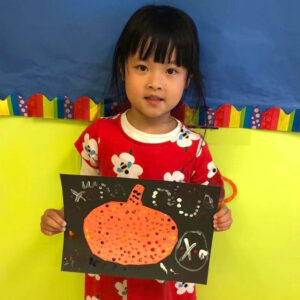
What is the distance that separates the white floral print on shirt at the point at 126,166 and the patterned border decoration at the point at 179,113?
0.45ft

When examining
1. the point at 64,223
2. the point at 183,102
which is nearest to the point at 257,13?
the point at 183,102

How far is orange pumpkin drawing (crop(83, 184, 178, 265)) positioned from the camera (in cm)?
72

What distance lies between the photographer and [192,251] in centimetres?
73

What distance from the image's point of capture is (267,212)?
0.91 m

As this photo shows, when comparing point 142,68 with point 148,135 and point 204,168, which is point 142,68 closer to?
point 148,135

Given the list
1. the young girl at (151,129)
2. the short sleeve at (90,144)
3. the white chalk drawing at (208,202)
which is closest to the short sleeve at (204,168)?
the young girl at (151,129)

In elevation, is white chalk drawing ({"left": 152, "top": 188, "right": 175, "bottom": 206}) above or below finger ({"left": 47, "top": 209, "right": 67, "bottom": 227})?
above

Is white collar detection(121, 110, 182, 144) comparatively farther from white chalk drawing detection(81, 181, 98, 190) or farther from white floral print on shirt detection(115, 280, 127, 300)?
white floral print on shirt detection(115, 280, 127, 300)

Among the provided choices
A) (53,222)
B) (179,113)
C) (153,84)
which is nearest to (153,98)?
(153,84)

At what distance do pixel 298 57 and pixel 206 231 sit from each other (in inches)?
17.1

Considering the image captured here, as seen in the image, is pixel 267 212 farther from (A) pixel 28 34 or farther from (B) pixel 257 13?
(A) pixel 28 34

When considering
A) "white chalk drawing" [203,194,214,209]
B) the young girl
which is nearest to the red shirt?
the young girl

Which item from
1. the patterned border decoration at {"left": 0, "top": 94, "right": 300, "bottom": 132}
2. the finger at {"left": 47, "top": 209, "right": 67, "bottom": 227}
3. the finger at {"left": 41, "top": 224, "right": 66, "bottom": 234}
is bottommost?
the finger at {"left": 41, "top": 224, "right": 66, "bottom": 234}

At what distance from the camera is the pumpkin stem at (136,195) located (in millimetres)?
692
